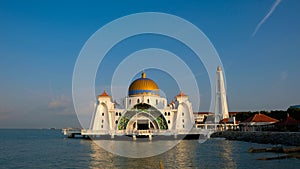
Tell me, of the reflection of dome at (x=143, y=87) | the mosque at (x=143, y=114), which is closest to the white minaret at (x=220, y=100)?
the mosque at (x=143, y=114)

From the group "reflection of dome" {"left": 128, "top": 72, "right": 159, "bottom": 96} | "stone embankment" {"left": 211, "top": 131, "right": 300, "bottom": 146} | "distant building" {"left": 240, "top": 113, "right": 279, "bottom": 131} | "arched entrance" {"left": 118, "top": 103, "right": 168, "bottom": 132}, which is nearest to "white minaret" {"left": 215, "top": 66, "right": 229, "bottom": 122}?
"distant building" {"left": 240, "top": 113, "right": 279, "bottom": 131}

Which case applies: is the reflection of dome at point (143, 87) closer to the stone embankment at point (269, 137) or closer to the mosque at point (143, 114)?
the mosque at point (143, 114)

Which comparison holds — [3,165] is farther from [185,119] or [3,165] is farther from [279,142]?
[185,119]

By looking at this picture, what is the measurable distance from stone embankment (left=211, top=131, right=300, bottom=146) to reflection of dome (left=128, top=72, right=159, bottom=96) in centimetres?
1654

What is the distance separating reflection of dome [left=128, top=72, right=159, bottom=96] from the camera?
5797cm

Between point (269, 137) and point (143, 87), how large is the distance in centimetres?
2668

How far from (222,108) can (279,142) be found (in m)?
34.5

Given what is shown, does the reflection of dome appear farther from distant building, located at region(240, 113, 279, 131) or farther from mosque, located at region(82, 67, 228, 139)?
distant building, located at region(240, 113, 279, 131)

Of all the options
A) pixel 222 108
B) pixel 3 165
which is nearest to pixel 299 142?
pixel 3 165

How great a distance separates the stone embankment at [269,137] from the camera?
3368 centimetres

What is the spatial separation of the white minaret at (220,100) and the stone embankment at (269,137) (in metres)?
17.4

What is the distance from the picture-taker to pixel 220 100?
7131 centimetres

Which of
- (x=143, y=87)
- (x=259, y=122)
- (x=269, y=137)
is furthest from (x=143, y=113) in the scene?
(x=269, y=137)

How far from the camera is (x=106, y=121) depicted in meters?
55.4
